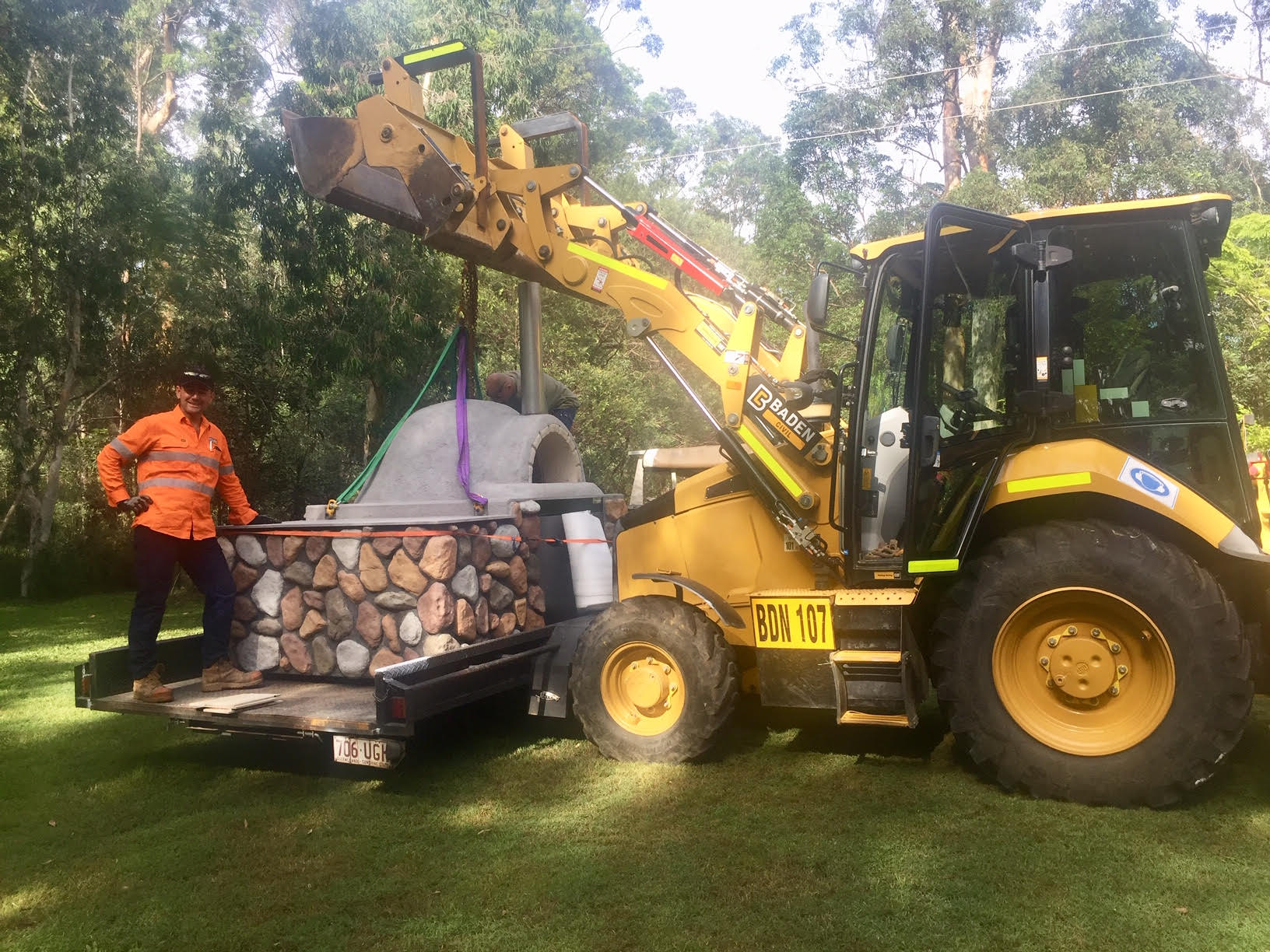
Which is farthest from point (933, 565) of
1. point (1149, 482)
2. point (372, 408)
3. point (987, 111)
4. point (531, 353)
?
→ point (987, 111)

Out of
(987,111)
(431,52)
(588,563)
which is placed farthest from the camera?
(987,111)

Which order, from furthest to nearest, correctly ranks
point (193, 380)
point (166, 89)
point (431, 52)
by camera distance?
point (166, 89) < point (431, 52) < point (193, 380)

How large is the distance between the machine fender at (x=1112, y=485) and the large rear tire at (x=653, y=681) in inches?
63.3

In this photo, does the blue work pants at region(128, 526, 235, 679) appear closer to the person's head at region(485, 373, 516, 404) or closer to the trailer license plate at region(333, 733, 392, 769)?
the trailer license plate at region(333, 733, 392, 769)

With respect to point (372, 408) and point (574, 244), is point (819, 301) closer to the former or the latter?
point (574, 244)

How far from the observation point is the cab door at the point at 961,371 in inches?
189

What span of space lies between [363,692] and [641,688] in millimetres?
1569

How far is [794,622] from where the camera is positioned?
5102mm

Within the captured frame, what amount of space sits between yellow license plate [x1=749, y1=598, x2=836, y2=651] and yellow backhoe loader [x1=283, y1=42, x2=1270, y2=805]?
1 cm

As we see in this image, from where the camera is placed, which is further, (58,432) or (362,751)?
(58,432)

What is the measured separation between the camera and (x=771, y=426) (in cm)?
554

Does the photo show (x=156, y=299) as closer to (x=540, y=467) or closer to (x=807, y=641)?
(x=540, y=467)

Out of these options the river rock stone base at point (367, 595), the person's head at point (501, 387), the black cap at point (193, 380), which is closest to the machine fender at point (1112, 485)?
the river rock stone base at point (367, 595)

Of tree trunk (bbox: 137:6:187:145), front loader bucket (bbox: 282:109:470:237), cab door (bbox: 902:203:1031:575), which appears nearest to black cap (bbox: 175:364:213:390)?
front loader bucket (bbox: 282:109:470:237)
